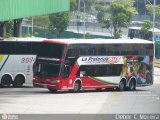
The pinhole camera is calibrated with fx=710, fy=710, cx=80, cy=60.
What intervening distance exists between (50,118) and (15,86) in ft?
62.1

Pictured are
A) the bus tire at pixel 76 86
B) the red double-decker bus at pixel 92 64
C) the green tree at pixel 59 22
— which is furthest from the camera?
the green tree at pixel 59 22

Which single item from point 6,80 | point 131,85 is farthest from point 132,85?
point 6,80

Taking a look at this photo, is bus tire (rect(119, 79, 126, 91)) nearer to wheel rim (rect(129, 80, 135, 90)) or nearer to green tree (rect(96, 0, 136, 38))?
wheel rim (rect(129, 80, 135, 90))

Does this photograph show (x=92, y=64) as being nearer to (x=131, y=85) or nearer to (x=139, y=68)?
(x=131, y=85)

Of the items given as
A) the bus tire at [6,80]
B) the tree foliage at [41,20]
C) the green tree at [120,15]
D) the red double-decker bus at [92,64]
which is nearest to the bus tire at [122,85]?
the red double-decker bus at [92,64]

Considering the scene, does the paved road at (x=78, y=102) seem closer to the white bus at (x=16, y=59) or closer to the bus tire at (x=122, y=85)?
the bus tire at (x=122, y=85)

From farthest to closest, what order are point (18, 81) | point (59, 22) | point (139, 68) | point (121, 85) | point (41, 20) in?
point (41, 20) → point (59, 22) → point (139, 68) → point (18, 81) → point (121, 85)

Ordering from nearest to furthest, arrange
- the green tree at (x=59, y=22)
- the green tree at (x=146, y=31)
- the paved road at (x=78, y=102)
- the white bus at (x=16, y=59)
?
the paved road at (x=78, y=102), the white bus at (x=16, y=59), the green tree at (x=146, y=31), the green tree at (x=59, y=22)

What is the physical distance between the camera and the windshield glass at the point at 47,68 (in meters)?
39.6

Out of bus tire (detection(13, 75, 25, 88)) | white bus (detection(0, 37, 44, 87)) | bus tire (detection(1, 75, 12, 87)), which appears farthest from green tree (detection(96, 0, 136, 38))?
bus tire (detection(1, 75, 12, 87))

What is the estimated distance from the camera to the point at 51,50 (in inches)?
1583

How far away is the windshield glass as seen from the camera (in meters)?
39.6

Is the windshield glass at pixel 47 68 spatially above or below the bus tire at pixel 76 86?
above

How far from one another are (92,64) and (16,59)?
17.0ft
